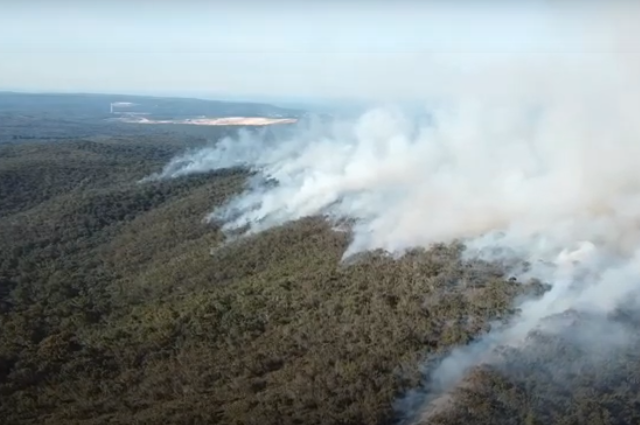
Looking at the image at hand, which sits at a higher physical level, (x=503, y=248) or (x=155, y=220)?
(x=503, y=248)

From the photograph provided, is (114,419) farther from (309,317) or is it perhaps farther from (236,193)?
(236,193)

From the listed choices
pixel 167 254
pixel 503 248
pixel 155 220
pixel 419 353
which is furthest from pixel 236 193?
pixel 419 353

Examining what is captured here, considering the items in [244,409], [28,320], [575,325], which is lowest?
[28,320]

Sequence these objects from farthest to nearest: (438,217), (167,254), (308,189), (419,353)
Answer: (308,189) < (167,254) < (438,217) < (419,353)

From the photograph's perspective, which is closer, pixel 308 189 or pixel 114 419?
pixel 114 419

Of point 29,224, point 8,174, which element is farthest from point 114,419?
point 8,174

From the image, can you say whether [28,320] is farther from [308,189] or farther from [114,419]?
[308,189]

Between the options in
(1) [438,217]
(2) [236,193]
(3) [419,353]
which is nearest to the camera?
(3) [419,353]
